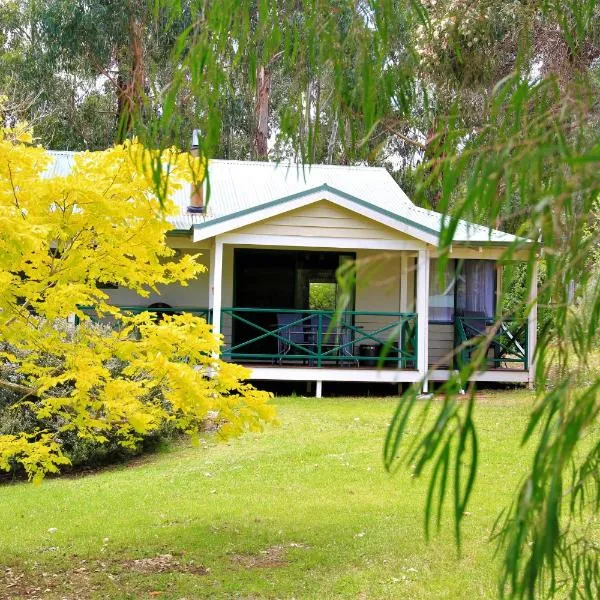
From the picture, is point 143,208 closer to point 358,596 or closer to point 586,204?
point 358,596

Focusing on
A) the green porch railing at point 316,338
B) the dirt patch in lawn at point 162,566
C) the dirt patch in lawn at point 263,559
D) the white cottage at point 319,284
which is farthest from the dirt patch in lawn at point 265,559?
the green porch railing at point 316,338

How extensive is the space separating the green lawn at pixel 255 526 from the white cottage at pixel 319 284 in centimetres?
308

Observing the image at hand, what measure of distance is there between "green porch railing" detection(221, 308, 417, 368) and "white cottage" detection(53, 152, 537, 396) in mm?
29

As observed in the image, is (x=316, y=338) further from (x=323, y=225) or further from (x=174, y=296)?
(x=174, y=296)

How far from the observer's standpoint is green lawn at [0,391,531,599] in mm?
6402

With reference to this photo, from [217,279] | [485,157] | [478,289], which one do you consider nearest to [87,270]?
[485,157]

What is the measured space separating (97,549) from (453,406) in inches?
255

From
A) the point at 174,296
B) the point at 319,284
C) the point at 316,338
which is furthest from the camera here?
the point at 319,284

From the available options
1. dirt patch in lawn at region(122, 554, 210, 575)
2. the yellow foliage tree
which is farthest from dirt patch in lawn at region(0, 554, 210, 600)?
the yellow foliage tree

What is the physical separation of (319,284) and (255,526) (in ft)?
32.5

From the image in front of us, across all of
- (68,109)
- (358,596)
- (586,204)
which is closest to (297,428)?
(358,596)

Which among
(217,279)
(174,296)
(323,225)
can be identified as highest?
(323,225)

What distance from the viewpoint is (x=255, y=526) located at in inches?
311

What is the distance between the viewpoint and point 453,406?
5.12ft
